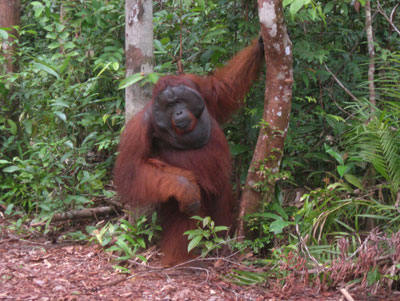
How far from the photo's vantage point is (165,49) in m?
4.20

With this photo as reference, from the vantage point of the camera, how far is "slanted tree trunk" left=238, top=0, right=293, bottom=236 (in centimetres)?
324

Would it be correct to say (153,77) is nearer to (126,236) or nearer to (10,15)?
(126,236)

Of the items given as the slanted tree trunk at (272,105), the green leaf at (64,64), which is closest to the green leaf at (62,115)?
the green leaf at (64,64)

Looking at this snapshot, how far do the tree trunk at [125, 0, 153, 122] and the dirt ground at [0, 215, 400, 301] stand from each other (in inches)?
46.3

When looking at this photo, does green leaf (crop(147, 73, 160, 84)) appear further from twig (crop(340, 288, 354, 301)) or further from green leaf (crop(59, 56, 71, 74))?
twig (crop(340, 288, 354, 301))

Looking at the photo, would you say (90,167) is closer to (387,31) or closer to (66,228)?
(66,228)

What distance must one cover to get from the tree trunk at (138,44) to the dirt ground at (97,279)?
118 centimetres

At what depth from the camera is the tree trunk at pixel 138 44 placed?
12.2ft

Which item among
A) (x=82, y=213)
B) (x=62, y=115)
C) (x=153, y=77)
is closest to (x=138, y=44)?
(x=153, y=77)

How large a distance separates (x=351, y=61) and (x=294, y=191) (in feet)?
4.04

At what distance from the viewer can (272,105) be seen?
3.46 meters

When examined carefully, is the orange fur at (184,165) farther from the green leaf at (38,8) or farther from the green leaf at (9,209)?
the green leaf at (38,8)

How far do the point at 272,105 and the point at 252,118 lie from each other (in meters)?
0.53

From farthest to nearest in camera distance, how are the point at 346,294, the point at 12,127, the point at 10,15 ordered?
1. the point at 10,15
2. the point at 12,127
3. the point at 346,294
